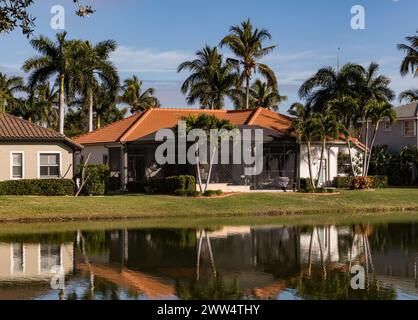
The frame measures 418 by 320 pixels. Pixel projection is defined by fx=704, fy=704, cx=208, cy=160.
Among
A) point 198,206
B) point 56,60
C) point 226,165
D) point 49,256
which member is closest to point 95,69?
point 56,60

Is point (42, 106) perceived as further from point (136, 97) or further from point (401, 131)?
point (401, 131)

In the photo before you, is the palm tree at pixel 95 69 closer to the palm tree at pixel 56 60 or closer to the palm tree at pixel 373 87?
the palm tree at pixel 56 60

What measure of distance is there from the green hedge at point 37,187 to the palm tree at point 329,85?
24234 mm

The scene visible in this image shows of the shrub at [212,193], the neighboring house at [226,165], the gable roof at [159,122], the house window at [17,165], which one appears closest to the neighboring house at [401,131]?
the neighboring house at [226,165]

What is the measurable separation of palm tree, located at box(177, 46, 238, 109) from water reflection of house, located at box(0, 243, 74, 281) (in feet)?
139

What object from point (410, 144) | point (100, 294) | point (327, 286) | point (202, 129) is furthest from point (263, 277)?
point (410, 144)

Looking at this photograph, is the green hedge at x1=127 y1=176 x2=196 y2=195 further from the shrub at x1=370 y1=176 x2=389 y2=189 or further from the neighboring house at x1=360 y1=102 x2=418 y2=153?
the neighboring house at x1=360 y1=102 x2=418 y2=153

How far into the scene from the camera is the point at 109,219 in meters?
32.6

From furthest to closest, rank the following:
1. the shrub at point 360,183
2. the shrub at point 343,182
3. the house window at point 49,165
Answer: the shrub at point 343,182
the shrub at point 360,183
the house window at point 49,165

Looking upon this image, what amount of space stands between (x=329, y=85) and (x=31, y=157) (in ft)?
87.5

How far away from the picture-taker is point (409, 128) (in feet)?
195

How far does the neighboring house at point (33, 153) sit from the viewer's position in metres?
39.6
